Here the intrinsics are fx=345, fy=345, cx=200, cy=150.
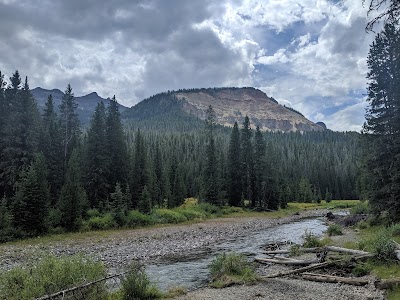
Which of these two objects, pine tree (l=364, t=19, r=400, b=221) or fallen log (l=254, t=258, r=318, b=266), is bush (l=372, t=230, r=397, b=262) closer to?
fallen log (l=254, t=258, r=318, b=266)

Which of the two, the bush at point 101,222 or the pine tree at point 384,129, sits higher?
the pine tree at point 384,129

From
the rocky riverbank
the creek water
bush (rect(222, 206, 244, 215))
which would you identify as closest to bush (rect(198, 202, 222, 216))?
bush (rect(222, 206, 244, 215))

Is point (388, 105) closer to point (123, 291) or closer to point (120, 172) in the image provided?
point (123, 291)

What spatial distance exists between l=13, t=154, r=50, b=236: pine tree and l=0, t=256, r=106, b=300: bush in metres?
21.4

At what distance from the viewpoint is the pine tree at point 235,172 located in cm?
7206

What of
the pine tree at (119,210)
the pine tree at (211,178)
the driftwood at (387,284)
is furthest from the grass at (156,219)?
the driftwood at (387,284)

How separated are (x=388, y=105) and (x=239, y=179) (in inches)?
1748

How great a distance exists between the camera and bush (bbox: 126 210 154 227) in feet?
138

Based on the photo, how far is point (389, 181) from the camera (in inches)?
1160

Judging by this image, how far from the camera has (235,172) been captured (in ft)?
242

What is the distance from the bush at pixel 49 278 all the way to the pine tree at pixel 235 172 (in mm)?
61176

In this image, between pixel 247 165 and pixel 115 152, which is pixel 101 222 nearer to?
pixel 115 152

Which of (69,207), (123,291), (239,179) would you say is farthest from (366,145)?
(239,179)

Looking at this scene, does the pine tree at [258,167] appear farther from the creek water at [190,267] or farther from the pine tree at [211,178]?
the creek water at [190,267]
